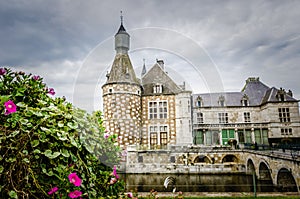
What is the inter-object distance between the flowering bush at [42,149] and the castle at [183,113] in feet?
35.6

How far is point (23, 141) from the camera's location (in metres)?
1.17

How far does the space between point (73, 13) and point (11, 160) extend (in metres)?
2.51

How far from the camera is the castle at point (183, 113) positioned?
15953 mm

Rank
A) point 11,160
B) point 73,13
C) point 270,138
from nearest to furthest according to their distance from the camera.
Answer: point 11,160 → point 73,13 → point 270,138

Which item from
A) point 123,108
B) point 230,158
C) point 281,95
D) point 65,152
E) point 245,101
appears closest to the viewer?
point 65,152

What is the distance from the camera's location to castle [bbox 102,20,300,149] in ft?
52.3

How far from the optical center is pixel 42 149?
1214 millimetres

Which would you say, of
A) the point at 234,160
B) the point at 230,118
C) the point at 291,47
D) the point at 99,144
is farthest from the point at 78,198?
the point at 230,118

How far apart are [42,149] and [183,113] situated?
52.7ft

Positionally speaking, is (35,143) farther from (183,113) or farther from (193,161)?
(183,113)

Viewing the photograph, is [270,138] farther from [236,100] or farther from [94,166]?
[94,166]

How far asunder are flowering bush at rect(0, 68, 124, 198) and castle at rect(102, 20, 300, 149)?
1084 centimetres

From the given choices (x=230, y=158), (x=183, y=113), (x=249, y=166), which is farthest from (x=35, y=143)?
(x=230, y=158)

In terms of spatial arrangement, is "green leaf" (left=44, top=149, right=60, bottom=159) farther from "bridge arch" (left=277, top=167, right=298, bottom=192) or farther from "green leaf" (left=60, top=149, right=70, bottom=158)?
"bridge arch" (left=277, top=167, right=298, bottom=192)
